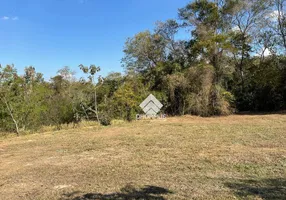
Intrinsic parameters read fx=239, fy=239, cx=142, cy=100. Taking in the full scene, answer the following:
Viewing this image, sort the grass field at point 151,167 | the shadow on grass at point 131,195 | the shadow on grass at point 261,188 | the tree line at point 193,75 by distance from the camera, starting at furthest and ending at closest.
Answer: the tree line at point 193,75 < the grass field at point 151,167 < the shadow on grass at point 131,195 < the shadow on grass at point 261,188

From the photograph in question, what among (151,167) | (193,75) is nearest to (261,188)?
(151,167)

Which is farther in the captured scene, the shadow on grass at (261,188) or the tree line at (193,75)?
the tree line at (193,75)

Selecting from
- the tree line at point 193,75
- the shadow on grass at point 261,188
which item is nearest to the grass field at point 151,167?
the shadow on grass at point 261,188

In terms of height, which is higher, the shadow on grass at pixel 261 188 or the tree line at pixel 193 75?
the tree line at pixel 193 75

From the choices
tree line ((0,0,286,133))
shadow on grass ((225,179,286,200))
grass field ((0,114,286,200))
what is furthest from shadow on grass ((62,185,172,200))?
tree line ((0,0,286,133))

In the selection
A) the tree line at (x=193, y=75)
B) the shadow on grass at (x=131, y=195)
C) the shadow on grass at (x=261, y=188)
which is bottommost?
the shadow on grass at (x=131, y=195)

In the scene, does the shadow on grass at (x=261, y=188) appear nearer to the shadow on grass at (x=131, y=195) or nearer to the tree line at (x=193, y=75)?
the shadow on grass at (x=131, y=195)

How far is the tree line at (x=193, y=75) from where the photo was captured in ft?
32.4

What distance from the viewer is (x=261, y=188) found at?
2.64m

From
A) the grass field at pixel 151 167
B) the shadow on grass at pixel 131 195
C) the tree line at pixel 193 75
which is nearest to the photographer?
the shadow on grass at pixel 131 195

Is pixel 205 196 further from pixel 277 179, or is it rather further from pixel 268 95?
pixel 268 95

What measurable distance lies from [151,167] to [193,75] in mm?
7873

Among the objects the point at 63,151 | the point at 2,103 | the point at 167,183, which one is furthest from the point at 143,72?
the point at 167,183

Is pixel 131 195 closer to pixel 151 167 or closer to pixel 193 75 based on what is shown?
pixel 151 167
